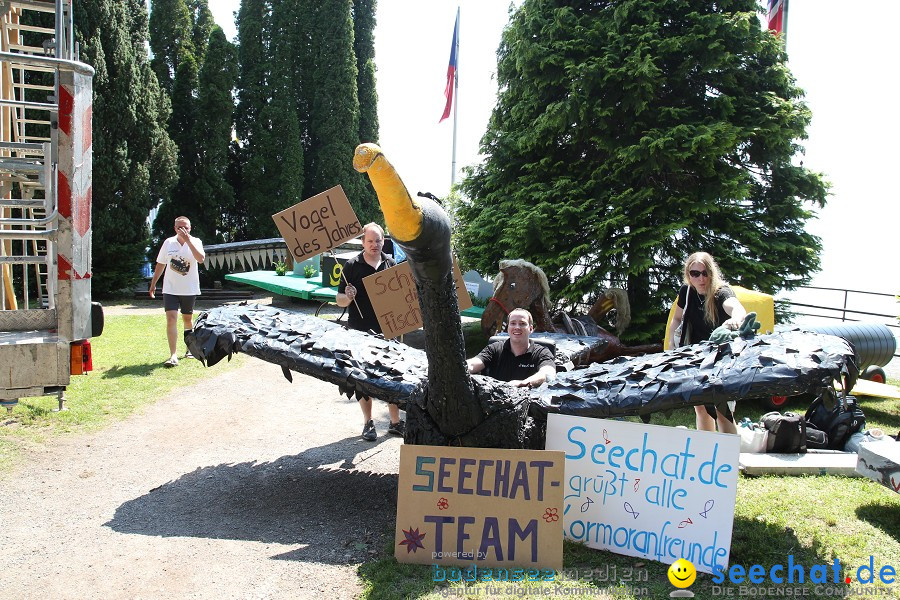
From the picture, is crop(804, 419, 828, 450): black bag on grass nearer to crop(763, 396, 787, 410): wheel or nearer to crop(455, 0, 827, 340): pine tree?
crop(763, 396, 787, 410): wheel

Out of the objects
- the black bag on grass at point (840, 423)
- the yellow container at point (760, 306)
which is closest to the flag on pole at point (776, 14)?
the yellow container at point (760, 306)

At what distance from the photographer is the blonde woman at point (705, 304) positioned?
4.62m

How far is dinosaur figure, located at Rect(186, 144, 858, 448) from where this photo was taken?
9.72 feet

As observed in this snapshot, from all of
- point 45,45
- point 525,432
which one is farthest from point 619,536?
point 45,45

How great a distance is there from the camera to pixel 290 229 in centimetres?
588

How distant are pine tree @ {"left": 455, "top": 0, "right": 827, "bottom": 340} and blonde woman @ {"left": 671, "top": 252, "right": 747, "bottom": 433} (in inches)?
132

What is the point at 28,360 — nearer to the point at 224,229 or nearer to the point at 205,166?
the point at 205,166

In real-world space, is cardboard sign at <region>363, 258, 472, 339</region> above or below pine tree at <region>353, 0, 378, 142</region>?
below

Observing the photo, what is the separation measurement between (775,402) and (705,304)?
290 cm

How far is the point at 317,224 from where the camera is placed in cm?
589

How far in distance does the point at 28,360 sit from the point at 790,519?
475 centimetres

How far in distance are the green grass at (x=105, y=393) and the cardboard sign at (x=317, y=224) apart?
7.66ft

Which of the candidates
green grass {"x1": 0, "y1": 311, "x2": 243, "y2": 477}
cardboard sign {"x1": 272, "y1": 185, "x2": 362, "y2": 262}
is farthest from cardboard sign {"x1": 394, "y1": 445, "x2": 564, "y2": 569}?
green grass {"x1": 0, "y1": 311, "x2": 243, "y2": 477}

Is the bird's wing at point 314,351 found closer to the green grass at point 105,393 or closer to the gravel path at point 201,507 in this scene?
the gravel path at point 201,507
